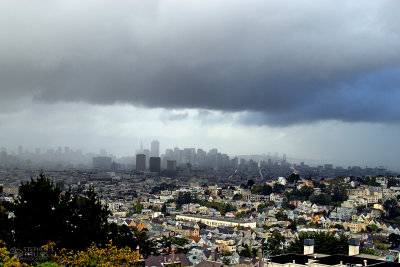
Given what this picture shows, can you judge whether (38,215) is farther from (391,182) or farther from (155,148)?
(155,148)

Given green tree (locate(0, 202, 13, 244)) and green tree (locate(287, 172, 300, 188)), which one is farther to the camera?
green tree (locate(287, 172, 300, 188))

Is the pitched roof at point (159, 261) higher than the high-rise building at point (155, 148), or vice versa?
the high-rise building at point (155, 148)

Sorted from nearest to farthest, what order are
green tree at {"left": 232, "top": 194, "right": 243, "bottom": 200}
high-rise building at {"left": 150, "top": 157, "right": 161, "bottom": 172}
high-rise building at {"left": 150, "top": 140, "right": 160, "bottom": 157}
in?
green tree at {"left": 232, "top": 194, "right": 243, "bottom": 200}, high-rise building at {"left": 150, "top": 157, "right": 161, "bottom": 172}, high-rise building at {"left": 150, "top": 140, "right": 160, "bottom": 157}

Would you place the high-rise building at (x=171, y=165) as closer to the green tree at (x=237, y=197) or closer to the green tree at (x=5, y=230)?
the green tree at (x=237, y=197)

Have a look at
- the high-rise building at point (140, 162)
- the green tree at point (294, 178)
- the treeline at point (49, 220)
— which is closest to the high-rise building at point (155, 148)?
the high-rise building at point (140, 162)

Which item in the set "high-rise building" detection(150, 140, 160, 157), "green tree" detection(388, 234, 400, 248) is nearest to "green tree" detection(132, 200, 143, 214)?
"green tree" detection(388, 234, 400, 248)

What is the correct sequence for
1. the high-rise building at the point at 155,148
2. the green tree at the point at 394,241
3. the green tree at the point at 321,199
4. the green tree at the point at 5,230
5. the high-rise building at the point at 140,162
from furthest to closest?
1. the high-rise building at the point at 155,148
2. the high-rise building at the point at 140,162
3. the green tree at the point at 321,199
4. the green tree at the point at 394,241
5. the green tree at the point at 5,230

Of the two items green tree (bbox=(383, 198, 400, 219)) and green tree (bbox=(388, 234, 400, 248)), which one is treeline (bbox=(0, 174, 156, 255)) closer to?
green tree (bbox=(388, 234, 400, 248))

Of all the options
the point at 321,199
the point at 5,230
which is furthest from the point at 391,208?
the point at 5,230

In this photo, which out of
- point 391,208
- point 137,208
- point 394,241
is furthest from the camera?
point 137,208

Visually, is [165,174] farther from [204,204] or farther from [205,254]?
[205,254]

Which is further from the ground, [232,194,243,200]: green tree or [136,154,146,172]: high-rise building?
[136,154,146,172]: high-rise building
